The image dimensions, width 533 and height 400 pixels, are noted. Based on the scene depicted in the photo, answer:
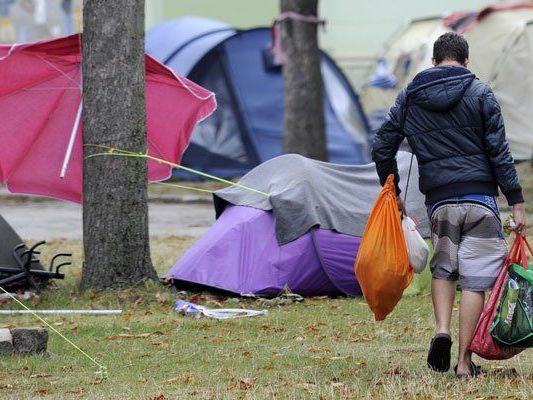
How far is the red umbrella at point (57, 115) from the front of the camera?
9922mm

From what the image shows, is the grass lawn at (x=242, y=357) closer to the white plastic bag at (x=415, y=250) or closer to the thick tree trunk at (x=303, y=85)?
the white plastic bag at (x=415, y=250)

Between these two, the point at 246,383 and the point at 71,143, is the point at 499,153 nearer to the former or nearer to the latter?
the point at 246,383

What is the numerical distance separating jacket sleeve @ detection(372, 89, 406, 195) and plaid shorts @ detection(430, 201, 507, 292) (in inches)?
14.8

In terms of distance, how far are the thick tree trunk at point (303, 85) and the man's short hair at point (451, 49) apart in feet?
39.5

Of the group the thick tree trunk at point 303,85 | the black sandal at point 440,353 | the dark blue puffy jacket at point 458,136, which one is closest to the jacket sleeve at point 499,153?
the dark blue puffy jacket at point 458,136

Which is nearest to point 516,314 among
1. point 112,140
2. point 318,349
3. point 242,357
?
point 318,349

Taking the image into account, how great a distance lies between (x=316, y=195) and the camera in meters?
9.57

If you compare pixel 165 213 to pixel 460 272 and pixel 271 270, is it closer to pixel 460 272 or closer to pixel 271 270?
pixel 271 270

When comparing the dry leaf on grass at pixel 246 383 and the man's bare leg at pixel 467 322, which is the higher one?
the man's bare leg at pixel 467 322

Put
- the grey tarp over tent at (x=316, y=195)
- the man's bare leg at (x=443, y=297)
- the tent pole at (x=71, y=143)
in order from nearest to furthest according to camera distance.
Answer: the man's bare leg at (x=443, y=297)
the grey tarp over tent at (x=316, y=195)
the tent pole at (x=71, y=143)

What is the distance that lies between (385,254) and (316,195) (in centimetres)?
310

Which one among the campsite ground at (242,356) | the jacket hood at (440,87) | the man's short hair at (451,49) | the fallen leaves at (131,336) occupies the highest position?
the man's short hair at (451,49)

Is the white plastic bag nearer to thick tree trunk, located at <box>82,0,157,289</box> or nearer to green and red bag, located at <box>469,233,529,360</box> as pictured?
green and red bag, located at <box>469,233,529,360</box>

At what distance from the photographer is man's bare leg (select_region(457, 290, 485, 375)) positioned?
20.6ft
